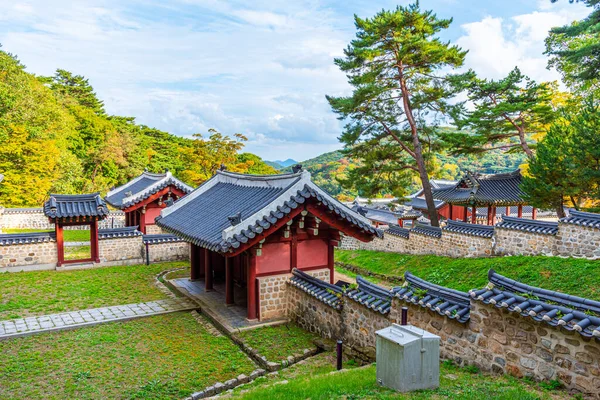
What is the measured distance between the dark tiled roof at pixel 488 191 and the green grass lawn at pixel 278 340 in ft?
65.3

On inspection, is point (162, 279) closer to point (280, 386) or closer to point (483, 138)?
point (280, 386)

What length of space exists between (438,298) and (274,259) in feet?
17.8

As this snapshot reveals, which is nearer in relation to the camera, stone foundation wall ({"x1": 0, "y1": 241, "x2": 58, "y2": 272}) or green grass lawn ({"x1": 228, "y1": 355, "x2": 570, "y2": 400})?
green grass lawn ({"x1": 228, "y1": 355, "x2": 570, "y2": 400})

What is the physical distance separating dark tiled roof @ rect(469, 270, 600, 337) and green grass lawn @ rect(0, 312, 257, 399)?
5.43 meters

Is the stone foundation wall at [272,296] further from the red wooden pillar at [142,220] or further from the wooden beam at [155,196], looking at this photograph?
the red wooden pillar at [142,220]

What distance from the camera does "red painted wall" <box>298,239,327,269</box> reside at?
11.9 meters

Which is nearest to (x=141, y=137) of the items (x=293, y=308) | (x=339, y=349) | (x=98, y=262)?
(x=98, y=262)

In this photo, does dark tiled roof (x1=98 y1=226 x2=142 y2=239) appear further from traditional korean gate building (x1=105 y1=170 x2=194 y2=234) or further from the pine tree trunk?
the pine tree trunk

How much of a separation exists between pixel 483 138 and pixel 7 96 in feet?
107

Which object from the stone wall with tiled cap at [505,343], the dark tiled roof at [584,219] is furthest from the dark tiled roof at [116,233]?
the dark tiled roof at [584,219]

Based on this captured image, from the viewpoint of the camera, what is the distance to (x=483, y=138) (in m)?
24.7

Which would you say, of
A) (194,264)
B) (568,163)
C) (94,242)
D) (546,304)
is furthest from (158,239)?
(568,163)

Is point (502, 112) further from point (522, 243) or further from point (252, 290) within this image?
point (252, 290)

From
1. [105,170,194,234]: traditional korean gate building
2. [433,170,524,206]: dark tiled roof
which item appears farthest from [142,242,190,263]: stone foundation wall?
[433,170,524,206]: dark tiled roof
